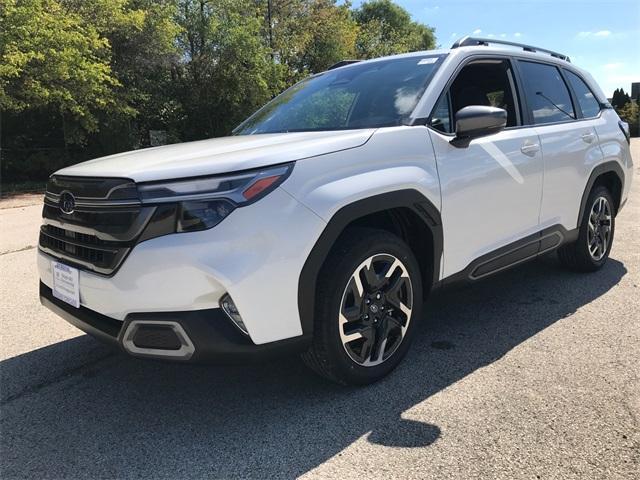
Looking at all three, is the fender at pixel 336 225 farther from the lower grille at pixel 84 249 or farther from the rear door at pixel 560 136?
the rear door at pixel 560 136

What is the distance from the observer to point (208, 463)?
2.28 meters

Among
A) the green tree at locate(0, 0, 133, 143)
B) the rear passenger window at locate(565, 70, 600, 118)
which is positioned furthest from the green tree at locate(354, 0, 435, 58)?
the rear passenger window at locate(565, 70, 600, 118)

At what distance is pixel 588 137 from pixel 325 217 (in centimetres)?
298

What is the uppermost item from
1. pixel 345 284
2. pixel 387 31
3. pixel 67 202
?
pixel 387 31

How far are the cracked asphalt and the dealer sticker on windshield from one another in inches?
24.1

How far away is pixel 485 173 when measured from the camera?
325cm

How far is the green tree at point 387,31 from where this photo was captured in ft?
129

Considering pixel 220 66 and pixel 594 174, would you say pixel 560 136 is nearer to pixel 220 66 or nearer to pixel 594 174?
pixel 594 174

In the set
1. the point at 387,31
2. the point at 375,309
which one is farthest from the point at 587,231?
the point at 387,31

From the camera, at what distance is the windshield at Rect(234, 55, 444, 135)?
3.14m

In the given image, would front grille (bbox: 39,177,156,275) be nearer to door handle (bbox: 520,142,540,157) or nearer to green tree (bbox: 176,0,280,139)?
door handle (bbox: 520,142,540,157)

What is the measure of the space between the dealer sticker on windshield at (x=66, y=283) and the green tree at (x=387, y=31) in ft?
122

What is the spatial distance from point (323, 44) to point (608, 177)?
26.1m

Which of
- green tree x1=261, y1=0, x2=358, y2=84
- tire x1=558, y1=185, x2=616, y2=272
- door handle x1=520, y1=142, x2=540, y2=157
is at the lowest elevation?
tire x1=558, y1=185, x2=616, y2=272
